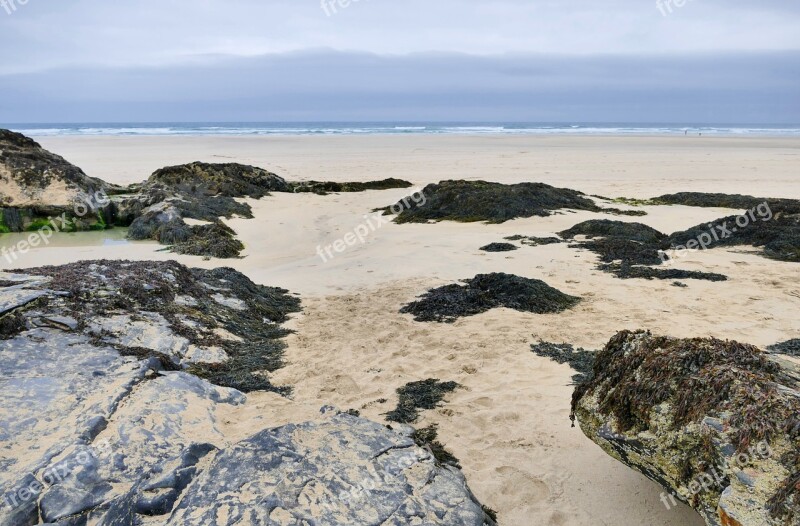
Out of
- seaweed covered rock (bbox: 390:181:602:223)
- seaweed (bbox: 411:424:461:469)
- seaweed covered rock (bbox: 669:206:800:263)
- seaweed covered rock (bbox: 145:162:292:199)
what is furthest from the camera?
seaweed covered rock (bbox: 145:162:292:199)

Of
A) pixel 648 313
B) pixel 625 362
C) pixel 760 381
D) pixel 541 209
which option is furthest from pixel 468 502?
pixel 541 209

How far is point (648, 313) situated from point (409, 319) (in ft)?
9.18

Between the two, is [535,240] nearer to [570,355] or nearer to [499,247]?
[499,247]

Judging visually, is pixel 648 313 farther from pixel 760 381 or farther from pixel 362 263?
pixel 362 263

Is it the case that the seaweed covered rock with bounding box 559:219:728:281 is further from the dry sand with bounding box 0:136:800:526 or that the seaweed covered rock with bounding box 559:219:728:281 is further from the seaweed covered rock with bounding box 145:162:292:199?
the seaweed covered rock with bounding box 145:162:292:199

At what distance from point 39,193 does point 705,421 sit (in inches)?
561

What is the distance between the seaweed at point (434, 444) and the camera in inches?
132

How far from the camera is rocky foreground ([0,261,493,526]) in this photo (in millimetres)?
2553

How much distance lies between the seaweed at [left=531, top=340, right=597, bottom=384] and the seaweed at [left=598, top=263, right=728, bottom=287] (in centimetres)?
310

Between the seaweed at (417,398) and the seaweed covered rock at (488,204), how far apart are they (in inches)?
333

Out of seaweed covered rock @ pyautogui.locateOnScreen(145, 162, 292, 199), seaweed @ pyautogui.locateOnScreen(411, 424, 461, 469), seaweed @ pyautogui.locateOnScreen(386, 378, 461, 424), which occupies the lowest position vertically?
seaweed @ pyautogui.locateOnScreen(386, 378, 461, 424)

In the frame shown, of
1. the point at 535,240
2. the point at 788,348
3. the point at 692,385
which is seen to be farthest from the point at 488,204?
the point at 692,385

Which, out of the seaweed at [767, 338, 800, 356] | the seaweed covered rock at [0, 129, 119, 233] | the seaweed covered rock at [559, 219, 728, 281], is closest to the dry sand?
the seaweed at [767, 338, 800, 356]

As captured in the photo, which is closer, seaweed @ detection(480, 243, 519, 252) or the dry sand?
the dry sand
